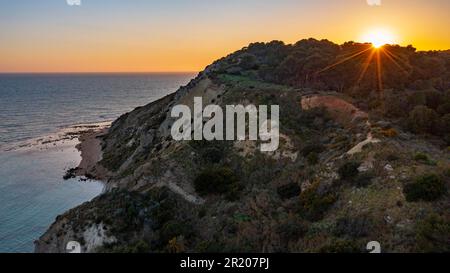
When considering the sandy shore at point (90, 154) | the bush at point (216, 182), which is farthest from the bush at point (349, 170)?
the sandy shore at point (90, 154)

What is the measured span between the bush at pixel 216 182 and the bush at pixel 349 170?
383 inches

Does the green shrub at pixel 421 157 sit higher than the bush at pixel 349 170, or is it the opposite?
the green shrub at pixel 421 157

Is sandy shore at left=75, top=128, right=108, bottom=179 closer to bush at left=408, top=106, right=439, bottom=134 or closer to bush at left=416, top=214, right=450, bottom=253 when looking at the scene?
bush at left=408, top=106, right=439, bottom=134

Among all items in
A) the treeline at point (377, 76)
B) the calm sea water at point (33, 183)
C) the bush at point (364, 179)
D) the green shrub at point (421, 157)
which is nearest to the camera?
the bush at point (364, 179)

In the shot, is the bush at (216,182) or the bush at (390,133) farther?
the bush at (216,182)

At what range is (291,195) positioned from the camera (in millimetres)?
32781

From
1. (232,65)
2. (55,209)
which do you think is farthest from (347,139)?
(232,65)

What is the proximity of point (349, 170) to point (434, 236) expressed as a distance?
10.2 metres

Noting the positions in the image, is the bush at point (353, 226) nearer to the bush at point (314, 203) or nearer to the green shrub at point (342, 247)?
the green shrub at point (342, 247)

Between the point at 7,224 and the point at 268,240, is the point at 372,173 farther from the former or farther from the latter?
the point at 7,224

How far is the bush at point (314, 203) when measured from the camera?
2770cm

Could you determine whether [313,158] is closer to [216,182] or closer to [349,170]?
[349,170]

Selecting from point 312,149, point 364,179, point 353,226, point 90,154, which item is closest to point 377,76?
point 312,149
